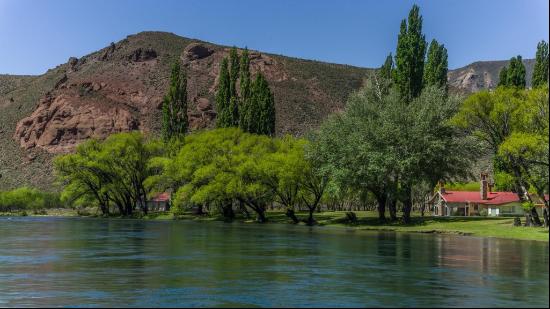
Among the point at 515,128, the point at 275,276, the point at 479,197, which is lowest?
the point at 275,276

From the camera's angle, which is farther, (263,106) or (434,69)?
(263,106)

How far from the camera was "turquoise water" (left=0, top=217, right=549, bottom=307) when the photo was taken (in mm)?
22781

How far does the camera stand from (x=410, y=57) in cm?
8338

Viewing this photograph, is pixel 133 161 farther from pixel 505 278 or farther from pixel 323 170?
pixel 505 278

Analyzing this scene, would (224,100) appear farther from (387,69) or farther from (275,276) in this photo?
(275,276)

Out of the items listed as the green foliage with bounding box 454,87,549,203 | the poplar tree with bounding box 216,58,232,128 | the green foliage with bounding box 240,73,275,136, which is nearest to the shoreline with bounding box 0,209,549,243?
the green foliage with bounding box 454,87,549,203

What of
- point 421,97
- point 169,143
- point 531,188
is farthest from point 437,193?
point 531,188

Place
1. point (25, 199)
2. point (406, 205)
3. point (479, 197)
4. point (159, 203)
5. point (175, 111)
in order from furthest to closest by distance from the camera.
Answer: point (159, 203) → point (25, 199) → point (479, 197) → point (175, 111) → point (406, 205)

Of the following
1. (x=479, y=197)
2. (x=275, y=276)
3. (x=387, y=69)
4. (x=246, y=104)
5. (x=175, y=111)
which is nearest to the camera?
(x=275, y=276)

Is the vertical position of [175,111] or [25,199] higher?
[175,111]

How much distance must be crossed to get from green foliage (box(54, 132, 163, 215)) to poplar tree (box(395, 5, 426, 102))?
54.3m

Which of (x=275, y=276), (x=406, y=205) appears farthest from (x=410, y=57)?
(x=275, y=276)

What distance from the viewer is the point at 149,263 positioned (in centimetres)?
3544

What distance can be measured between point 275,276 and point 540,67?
2663 inches
